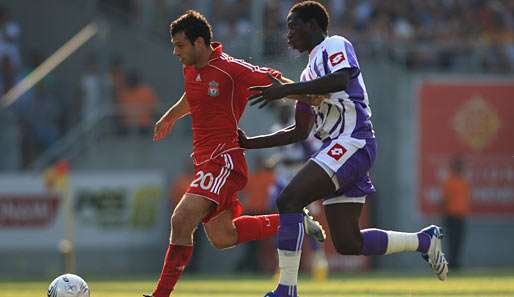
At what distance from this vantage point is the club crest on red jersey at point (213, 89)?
11539 millimetres

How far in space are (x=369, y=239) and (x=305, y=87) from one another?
153cm

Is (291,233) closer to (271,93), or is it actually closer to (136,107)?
(271,93)

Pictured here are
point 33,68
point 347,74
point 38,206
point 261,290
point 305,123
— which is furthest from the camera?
point 33,68

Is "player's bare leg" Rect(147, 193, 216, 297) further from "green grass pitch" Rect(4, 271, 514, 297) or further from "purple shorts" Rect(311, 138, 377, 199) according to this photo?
"green grass pitch" Rect(4, 271, 514, 297)

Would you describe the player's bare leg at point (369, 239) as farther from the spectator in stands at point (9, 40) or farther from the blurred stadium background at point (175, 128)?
the spectator in stands at point (9, 40)

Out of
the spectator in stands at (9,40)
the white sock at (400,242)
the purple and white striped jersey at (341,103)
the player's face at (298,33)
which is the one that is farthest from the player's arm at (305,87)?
the spectator in stands at (9,40)

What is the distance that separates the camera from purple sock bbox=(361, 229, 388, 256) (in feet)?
36.2

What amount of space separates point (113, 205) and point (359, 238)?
1280 cm

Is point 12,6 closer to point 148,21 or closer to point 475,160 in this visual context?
point 148,21

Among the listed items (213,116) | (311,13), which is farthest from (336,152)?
(213,116)

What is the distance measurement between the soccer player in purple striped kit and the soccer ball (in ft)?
6.24

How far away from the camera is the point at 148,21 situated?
25.9 metres

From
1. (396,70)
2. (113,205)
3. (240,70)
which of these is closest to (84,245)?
(113,205)

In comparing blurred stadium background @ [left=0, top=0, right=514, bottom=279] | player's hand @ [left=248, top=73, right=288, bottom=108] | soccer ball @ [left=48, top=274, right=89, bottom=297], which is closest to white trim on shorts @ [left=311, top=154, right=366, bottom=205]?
player's hand @ [left=248, top=73, right=288, bottom=108]
